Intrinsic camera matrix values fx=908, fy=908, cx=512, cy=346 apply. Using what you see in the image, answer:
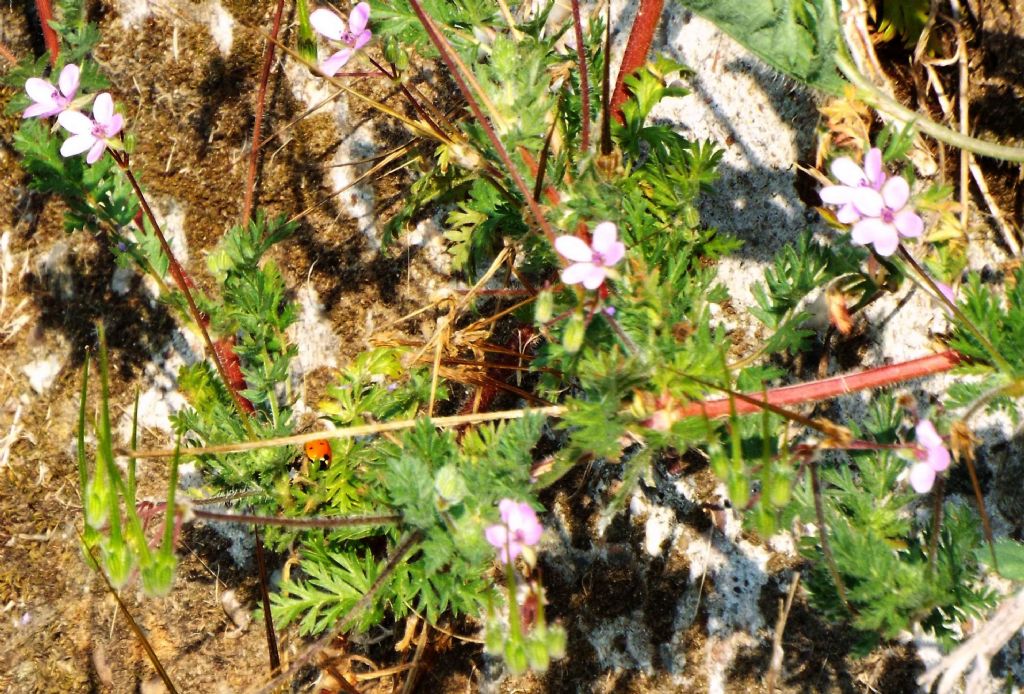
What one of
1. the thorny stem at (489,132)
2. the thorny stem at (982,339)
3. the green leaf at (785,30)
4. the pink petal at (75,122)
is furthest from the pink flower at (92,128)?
the thorny stem at (982,339)

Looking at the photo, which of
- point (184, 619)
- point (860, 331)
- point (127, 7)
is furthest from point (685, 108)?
point (184, 619)

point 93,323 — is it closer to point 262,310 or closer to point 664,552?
point 262,310

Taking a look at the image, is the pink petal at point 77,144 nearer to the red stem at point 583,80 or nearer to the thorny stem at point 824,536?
the red stem at point 583,80

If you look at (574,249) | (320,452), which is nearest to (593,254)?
(574,249)

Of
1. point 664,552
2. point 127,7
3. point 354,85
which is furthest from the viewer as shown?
point 127,7

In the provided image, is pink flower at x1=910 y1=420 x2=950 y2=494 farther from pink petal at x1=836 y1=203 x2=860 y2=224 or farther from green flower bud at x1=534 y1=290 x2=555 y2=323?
green flower bud at x1=534 y1=290 x2=555 y2=323

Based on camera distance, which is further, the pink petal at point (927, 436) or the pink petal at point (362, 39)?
the pink petal at point (362, 39)

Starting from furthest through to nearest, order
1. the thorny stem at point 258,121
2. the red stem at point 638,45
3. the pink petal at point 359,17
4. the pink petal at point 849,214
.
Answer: the thorny stem at point 258,121
the red stem at point 638,45
the pink petal at point 359,17
the pink petal at point 849,214
